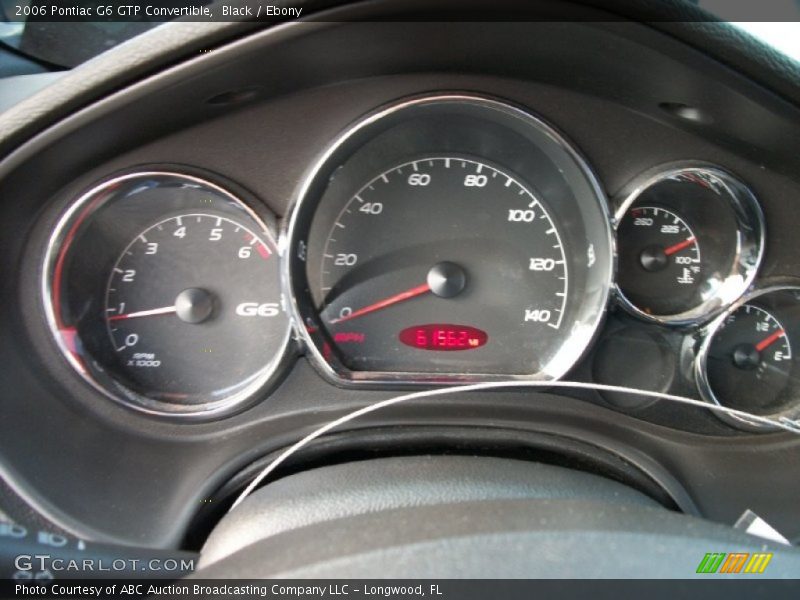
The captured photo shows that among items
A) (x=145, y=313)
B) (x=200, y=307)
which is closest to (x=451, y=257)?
(x=200, y=307)

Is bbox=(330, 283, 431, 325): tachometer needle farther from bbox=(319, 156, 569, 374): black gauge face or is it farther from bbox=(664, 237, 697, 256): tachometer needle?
bbox=(664, 237, 697, 256): tachometer needle

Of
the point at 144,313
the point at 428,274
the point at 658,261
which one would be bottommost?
the point at 144,313

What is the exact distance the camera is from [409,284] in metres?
2.33

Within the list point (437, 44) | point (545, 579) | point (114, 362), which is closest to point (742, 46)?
point (437, 44)

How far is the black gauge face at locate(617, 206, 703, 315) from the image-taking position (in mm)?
2289

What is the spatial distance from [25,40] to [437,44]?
1.56 meters

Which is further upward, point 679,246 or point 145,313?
point 679,246

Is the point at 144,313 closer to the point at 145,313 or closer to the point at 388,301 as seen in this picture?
the point at 145,313

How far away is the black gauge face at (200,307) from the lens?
2.24 metres

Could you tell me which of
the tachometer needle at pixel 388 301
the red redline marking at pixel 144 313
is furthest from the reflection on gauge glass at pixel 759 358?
the red redline marking at pixel 144 313

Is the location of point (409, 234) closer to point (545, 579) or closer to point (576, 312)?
point (576, 312)

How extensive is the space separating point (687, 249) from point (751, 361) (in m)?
0.38

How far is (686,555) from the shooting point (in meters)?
1.41

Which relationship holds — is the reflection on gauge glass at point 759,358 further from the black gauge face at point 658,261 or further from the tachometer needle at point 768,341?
the black gauge face at point 658,261
